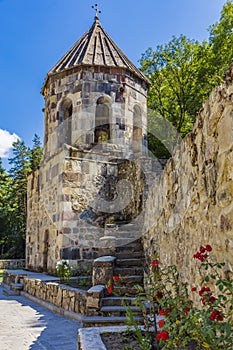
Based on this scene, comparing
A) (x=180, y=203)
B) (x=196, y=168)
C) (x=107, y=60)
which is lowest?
(x=180, y=203)

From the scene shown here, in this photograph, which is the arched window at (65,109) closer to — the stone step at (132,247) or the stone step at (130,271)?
the stone step at (132,247)

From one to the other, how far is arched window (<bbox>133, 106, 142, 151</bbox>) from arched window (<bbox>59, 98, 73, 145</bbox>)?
211cm

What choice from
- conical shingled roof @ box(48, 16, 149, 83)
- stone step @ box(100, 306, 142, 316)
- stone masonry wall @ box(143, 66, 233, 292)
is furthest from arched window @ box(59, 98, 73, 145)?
stone masonry wall @ box(143, 66, 233, 292)

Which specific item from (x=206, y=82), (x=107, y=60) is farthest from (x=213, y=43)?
(x=107, y=60)

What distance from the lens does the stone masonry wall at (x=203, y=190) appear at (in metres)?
2.21

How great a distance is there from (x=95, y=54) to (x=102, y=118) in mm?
2161

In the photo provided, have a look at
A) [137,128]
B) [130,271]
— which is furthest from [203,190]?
[137,128]

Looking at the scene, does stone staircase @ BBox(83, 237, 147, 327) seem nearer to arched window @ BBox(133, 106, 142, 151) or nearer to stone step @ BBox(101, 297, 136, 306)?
stone step @ BBox(101, 297, 136, 306)

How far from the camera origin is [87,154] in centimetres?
970

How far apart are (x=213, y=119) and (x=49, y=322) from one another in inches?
174

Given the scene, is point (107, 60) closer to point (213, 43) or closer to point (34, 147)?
point (213, 43)

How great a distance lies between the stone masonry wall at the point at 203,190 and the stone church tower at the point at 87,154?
4.03 metres

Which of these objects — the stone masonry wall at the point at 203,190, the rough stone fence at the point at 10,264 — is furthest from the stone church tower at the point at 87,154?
the rough stone fence at the point at 10,264

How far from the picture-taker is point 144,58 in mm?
18062
